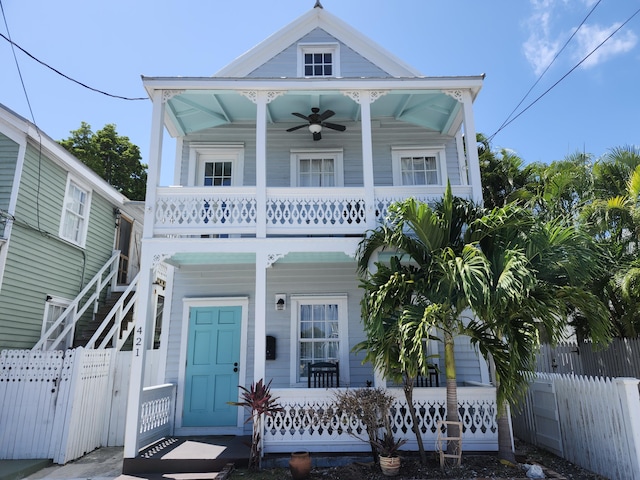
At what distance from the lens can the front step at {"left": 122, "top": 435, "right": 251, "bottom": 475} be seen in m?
5.44

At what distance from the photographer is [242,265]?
812 cm

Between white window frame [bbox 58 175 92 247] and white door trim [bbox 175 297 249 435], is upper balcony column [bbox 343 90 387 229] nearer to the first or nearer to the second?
white door trim [bbox 175 297 249 435]

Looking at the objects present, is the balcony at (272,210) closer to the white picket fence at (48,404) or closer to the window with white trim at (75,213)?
the white picket fence at (48,404)

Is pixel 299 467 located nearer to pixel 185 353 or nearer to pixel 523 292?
pixel 523 292

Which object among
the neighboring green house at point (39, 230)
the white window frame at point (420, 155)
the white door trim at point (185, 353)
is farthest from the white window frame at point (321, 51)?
the neighboring green house at point (39, 230)

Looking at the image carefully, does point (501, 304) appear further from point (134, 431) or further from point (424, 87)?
point (134, 431)

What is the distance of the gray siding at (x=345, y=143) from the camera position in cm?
868

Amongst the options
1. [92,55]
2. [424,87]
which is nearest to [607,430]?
[424,87]

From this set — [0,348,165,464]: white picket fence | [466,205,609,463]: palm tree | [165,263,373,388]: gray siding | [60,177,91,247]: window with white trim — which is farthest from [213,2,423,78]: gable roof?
[0,348,165,464]: white picket fence

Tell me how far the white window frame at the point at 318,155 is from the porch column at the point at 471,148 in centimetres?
275

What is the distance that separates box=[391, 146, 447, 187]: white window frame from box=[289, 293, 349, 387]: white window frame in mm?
2991

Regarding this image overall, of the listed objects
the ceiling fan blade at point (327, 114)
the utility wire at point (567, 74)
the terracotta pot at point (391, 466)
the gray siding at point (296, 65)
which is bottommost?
the terracotta pot at point (391, 466)

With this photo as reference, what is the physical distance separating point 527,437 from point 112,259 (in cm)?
1090

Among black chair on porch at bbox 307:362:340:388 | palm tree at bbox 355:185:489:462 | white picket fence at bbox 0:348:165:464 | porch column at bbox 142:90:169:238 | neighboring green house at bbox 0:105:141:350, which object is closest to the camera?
palm tree at bbox 355:185:489:462
